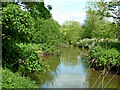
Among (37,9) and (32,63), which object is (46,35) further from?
(32,63)

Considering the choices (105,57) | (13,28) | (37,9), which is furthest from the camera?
(105,57)

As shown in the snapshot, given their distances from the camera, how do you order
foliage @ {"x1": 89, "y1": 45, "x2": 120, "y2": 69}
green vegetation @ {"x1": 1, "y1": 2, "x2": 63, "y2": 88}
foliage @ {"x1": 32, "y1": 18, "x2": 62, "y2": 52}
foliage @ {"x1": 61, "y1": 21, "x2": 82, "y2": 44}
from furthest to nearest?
foliage @ {"x1": 61, "y1": 21, "x2": 82, "y2": 44} → foliage @ {"x1": 32, "y1": 18, "x2": 62, "y2": 52} → foliage @ {"x1": 89, "y1": 45, "x2": 120, "y2": 69} → green vegetation @ {"x1": 1, "y1": 2, "x2": 63, "y2": 88}

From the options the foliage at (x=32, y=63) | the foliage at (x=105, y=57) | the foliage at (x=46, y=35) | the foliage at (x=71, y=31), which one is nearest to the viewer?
the foliage at (x=32, y=63)

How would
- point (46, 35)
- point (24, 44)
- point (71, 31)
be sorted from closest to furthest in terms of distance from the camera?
1. point (24, 44)
2. point (46, 35)
3. point (71, 31)

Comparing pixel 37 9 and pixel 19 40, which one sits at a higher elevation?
pixel 37 9

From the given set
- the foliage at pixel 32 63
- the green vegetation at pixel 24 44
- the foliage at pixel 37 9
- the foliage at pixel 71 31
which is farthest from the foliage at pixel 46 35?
the foliage at pixel 71 31

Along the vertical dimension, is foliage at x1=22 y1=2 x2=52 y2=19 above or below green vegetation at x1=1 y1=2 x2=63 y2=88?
above

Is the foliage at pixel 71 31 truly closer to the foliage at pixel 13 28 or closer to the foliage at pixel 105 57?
the foliage at pixel 105 57

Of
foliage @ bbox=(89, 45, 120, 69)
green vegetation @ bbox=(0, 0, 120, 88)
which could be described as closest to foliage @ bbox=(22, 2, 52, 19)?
green vegetation @ bbox=(0, 0, 120, 88)

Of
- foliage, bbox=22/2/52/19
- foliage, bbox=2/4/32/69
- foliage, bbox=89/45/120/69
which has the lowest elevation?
foliage, bbox=89/45/120/69

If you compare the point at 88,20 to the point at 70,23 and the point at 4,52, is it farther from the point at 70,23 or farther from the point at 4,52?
the point at 4,52

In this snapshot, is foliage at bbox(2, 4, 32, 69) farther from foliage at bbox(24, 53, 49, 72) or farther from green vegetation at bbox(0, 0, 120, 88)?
foliage at bbox(24, 53, 49, 72)

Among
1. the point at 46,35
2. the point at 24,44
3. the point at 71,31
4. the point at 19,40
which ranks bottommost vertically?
the point at 24,44

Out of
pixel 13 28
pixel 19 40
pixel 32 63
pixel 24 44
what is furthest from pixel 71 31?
pixel 13 28
